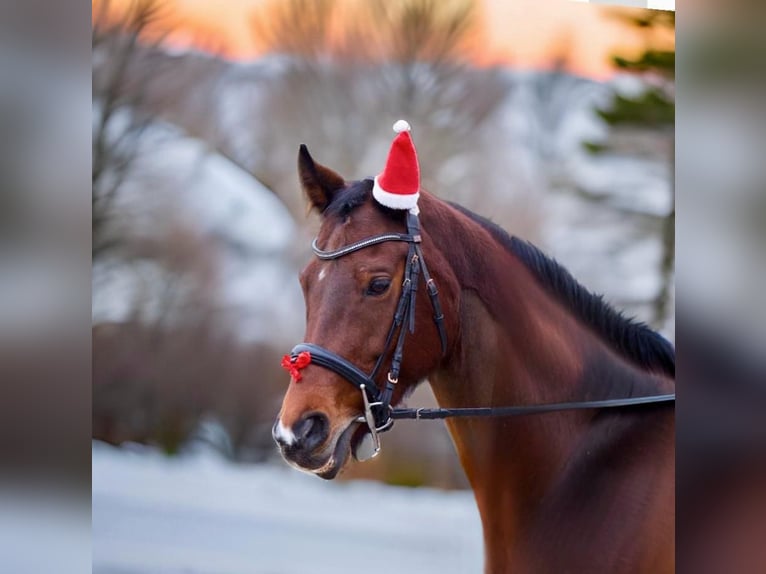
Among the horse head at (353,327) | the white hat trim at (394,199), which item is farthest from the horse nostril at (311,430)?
the white hat trim at (394,199)

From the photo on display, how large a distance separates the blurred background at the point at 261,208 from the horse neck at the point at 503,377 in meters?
0.88

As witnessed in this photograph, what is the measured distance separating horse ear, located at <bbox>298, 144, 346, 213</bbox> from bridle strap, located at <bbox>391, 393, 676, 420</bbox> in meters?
0.77

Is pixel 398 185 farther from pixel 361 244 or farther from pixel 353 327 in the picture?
pixel 353 327

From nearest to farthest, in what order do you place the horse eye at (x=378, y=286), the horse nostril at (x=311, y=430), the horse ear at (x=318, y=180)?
the horse nostril at (x=311, y=430) → the horse eye at (x=378, y=286) → the horse ear at (x=318, y=180)

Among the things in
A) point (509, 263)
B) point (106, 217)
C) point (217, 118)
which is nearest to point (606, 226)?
point (509, 263)

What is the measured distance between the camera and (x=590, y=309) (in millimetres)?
2811

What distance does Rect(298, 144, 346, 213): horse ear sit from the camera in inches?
102

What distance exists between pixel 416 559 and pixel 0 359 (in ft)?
8.43

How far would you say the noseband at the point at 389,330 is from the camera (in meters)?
2.40

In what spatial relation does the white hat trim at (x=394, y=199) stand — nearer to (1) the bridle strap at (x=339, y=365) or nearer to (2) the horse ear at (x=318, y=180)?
(2) the horse ear at (x=318, y=180)

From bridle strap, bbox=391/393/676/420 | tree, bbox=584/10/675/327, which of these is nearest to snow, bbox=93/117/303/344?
bridle strap, bbox=391/393/676/420

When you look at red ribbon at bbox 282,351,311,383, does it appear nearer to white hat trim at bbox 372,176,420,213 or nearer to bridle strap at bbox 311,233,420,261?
bridle strap at bbox 311,233,420,261

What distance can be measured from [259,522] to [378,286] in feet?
4.73

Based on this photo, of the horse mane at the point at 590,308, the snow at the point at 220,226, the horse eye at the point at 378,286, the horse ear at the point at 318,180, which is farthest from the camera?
the snow at the point at 220,226
